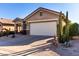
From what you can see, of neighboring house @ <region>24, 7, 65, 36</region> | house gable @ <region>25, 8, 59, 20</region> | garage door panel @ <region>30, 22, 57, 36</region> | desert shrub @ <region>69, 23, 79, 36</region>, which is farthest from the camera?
house gable @ <region>25, 8, 59, 20</region>

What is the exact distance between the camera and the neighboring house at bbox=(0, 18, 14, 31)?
26.8 ft

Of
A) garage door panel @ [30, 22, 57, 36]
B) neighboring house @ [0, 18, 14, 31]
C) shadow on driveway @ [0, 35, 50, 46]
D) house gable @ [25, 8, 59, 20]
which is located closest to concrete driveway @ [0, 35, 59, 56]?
shadow on driveway @ [0, 35, 50, 46]

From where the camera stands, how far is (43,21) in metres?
8.27

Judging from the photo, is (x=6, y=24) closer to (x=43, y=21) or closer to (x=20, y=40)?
(x=20, y=40)

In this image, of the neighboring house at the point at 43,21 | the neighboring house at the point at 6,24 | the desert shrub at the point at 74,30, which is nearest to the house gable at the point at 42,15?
the neighboring house at the point at 43,21

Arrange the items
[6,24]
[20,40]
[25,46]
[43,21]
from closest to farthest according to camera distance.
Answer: [25,46] < [20,40] < [43,21] < [6,24]

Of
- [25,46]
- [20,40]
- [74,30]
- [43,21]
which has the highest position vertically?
[43,21]

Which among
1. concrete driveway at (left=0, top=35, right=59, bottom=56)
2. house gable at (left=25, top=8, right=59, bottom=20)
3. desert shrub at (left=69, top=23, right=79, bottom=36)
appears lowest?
concrete driveway at (left=0, top=35, right=59, bottom=56)

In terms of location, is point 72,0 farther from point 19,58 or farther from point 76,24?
point 19,58

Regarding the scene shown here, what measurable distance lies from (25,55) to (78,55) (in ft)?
6.81

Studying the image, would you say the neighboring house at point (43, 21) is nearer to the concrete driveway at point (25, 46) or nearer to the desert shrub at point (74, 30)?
the concrete driveway at point (25, 46)

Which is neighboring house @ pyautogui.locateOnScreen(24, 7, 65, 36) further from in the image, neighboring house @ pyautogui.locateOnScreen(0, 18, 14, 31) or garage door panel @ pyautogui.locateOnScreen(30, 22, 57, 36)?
neighboring house @ pyautogui.locateOnScreen(0, 18, 14, 31)

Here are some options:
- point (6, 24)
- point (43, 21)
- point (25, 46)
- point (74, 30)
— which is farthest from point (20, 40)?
point (74, 30)

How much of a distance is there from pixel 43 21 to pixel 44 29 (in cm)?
46
